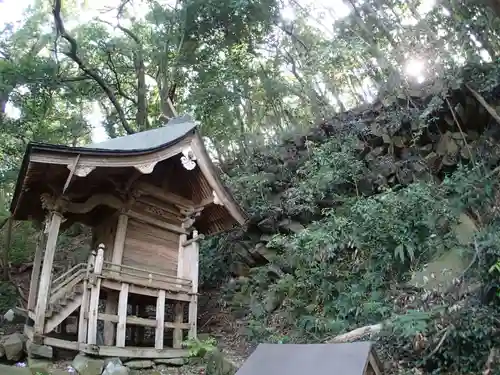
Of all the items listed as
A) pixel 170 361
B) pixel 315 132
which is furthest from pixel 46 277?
pixel 315 132

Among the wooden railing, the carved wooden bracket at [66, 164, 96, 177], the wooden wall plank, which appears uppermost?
the carved wooden bracket at [66, 164, 96, 177]

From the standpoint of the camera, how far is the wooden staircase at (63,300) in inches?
288

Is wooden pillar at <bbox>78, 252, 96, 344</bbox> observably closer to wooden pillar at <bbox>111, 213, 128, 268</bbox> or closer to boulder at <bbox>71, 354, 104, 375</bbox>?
boulder at <bbox>71, 354, 104, 375</bbox>

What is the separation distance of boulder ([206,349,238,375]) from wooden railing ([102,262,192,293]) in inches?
66.4

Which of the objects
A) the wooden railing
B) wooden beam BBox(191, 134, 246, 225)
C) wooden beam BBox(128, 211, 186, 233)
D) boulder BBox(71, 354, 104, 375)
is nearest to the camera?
boulder BBox(71, 354, 104, 375)

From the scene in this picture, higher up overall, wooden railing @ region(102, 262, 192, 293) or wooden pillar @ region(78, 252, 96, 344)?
wooden railing @ region(102, 262, 192, 293)

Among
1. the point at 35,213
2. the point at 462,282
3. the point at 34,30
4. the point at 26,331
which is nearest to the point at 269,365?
the point at 462,282

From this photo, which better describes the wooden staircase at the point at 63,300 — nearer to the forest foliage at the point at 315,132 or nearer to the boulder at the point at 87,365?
the boulder at the point at 87,365

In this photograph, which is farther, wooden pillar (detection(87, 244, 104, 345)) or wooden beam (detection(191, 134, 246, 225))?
wooden beam (detection(191, 134, 246, 225))

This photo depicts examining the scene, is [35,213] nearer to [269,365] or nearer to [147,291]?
[147,291]

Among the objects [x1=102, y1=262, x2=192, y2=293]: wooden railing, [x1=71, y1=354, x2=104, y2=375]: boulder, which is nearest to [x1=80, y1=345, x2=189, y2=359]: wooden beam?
[x1=71, y1=354, x2=104, y2=375]: boulder

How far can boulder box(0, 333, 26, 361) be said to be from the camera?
7.34m

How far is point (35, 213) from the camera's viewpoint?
378 inches

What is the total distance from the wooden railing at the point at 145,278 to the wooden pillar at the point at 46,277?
0.91m
